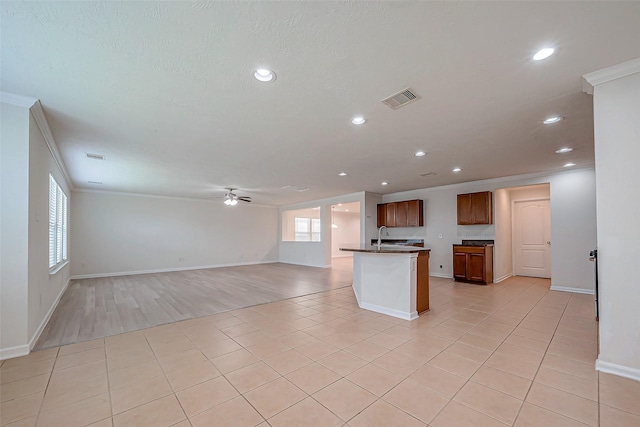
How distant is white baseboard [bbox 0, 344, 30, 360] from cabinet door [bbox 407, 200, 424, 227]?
760cm

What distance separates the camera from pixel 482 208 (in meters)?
6.36

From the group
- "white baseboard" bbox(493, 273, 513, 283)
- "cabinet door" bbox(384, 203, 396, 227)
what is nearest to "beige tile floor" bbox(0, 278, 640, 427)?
"white baseboard" bbox(493, 273, 513, 283)

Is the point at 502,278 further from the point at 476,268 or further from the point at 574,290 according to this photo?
the point at 574,290

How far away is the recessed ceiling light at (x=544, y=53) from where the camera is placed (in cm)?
193

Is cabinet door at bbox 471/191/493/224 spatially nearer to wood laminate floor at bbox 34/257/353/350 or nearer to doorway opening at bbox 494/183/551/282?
doorway opening at bbox 494/183/551/282

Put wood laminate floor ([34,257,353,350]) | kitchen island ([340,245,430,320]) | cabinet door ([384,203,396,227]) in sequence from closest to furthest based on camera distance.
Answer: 1. wood laminate floor ([34,257,353,350])
2. kitchen island ([340,245,430,320])
3. cabinet door ([384,203,396,227])

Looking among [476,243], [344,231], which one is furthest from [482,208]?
[344,231]

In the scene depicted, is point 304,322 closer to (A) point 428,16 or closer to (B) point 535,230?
(A) point 428,16

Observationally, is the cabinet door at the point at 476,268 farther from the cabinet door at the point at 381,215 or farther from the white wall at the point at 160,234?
the white wall at the point at 160,234

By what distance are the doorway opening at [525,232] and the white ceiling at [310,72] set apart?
313 centimetres

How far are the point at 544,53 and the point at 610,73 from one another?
808 mm

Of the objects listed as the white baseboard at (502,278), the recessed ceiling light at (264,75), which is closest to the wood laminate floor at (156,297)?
the recessed ceiling light at (264,75)

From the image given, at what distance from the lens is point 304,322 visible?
3.63m

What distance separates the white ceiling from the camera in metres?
1.62
